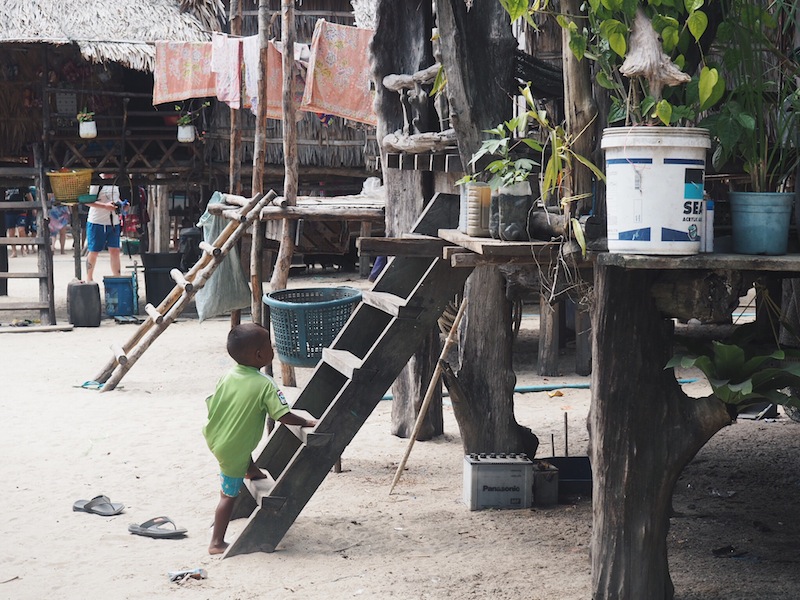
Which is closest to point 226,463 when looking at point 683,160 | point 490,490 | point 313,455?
point 313,455

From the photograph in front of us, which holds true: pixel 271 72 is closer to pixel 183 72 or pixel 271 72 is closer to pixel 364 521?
pixel 183 72

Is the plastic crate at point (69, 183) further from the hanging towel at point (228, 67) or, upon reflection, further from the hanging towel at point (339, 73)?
the hanging towel at point (339, 73)

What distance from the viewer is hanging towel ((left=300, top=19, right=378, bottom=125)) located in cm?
1076

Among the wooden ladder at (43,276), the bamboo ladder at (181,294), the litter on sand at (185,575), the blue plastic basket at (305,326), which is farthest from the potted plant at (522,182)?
the wooden ladder at (43,276)

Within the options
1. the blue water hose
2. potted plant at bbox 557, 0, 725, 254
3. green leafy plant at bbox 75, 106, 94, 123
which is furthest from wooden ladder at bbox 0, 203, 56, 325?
potted plant at bbox 557, 0, 725, 254

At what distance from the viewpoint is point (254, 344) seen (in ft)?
16.2

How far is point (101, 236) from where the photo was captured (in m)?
14.1

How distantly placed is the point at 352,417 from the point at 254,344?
24.6 inches

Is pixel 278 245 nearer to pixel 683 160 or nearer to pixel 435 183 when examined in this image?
pixel 435 183

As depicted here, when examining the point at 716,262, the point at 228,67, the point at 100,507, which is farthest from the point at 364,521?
the point at 228,67

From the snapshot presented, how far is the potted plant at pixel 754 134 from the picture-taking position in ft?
11.0

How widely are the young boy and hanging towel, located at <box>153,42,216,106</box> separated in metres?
8.65

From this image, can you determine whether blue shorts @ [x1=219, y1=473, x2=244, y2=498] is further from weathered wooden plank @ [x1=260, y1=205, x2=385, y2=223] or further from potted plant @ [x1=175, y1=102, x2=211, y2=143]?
potted plant @ [x1=175, y1=102, x2=211, y2=143]

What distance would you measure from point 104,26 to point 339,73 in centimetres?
433
